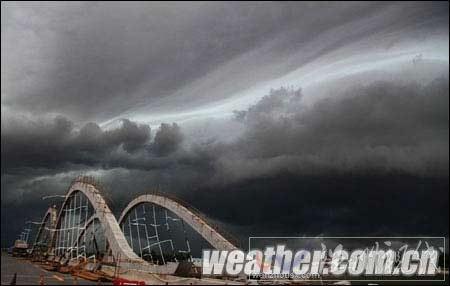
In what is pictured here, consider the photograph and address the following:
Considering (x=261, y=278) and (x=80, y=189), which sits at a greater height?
(x=80, y=189)

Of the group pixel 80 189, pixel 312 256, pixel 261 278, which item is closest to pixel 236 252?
pixel 261 278

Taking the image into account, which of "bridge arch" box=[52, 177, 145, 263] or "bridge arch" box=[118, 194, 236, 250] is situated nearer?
"bridge arch" box=[118, 194, 236, 250]

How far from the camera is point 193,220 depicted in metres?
63.1

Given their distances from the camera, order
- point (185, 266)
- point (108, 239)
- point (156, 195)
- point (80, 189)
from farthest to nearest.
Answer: point (80, 189) < point (108, 239) < point (156, 195) < point (185, 266)

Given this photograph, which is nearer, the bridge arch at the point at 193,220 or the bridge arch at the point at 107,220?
the bridge arch at the point at 193,220

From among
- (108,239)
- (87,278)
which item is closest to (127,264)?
(87,278)

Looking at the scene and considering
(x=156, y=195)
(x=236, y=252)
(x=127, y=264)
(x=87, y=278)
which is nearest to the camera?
(x=236, y=252)

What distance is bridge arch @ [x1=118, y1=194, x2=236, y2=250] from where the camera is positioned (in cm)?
5669

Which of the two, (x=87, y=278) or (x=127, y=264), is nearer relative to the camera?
(x=87, y=278)

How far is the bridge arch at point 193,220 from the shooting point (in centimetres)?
5669

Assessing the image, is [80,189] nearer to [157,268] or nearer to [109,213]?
[109,213]

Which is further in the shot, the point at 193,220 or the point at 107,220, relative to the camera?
the point at 107,220

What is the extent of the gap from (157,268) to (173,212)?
14.5 m

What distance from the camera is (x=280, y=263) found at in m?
45.9
